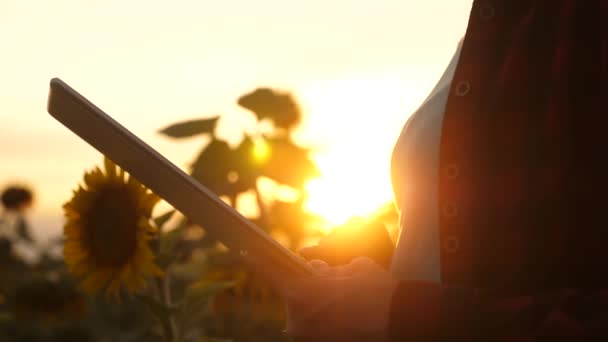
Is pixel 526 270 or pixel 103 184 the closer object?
pixel 526 270

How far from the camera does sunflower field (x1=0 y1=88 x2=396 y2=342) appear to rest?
215cm

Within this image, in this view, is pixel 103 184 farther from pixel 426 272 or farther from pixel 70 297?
pixel 70 297

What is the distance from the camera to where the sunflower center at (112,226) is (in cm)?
250

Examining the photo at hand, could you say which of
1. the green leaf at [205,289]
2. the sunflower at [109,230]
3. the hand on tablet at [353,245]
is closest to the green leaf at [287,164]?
the sunflower at [109,230]

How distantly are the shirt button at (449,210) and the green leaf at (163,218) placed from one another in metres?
0.89

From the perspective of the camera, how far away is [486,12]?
1695 millimetres

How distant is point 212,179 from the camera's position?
257 cm

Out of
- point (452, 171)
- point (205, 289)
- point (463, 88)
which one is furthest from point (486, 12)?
point (205, 289)

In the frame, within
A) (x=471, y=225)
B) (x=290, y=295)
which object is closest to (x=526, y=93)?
(x=471, y=225)

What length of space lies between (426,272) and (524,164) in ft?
1.01

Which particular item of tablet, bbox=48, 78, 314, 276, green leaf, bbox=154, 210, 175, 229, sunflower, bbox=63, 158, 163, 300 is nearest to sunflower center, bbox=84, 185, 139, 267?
sunflower, bbox=63, 158, 163, 300

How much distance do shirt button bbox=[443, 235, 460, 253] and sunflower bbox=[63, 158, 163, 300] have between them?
931mm

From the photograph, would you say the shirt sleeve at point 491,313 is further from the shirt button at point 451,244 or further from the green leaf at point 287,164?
the green leaf at point 287,164

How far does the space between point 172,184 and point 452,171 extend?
0.44m
